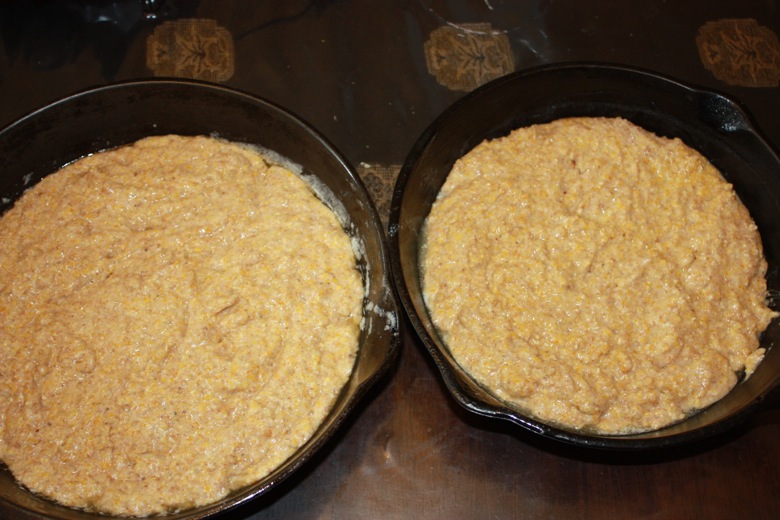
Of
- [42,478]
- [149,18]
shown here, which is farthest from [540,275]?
[149,18]

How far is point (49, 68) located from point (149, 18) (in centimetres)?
55

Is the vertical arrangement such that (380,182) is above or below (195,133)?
below

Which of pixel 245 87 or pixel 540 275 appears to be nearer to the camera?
pixel 540 275

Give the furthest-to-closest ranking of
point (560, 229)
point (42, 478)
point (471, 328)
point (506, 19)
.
Result: point (506, 19)
point (560, 229)
point (471, 328)
point (42, 478)

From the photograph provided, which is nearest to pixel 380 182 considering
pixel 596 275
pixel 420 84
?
pixel 420 84

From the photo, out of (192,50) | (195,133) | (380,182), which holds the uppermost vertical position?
(192,50)

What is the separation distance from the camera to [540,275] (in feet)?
8.79

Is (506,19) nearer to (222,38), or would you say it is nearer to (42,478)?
(222,38)

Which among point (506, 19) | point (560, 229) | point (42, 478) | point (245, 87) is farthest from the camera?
point (506, 19)

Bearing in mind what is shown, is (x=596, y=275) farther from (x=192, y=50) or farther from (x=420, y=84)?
(x=192, y=50)

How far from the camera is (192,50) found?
3.42m

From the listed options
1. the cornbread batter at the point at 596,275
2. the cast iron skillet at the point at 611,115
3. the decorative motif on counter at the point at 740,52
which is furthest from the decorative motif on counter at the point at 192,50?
the decorative motif on counter at the point at 740,52

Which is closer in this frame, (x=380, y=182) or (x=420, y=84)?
(x=380, y=182)

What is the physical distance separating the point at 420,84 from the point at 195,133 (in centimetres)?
112
